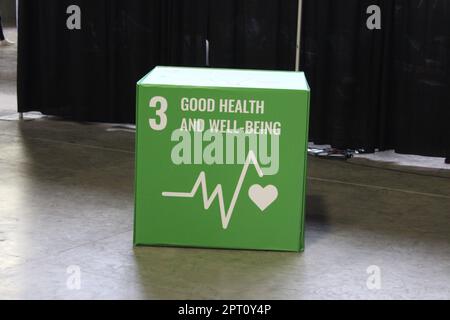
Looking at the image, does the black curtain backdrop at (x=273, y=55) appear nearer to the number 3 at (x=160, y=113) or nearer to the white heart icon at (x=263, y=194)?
the white heart icon at (x=263, y=194)

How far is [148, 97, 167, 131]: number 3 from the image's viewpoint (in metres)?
4.65

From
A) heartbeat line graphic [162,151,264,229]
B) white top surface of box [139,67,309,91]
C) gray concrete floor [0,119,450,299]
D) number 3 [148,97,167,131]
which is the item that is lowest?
gray concrete floor [0,119,450,299]

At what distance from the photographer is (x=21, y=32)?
8.11m

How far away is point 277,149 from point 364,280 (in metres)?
0.81

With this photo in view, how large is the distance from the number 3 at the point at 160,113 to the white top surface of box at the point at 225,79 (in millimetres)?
93

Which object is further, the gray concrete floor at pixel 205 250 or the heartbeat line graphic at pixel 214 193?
the heartbeat line graphic at pixel 214 193

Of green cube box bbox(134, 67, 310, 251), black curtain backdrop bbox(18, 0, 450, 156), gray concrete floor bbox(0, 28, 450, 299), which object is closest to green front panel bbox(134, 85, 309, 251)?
green cube box bbox(134, 67, 310, 251)

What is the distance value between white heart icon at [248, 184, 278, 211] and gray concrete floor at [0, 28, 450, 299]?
0.93 ft

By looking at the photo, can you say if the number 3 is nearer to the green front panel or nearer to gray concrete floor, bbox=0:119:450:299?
the green front panel

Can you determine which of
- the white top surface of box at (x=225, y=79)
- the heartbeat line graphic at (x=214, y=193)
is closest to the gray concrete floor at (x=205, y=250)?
the heartbeat line graphic at (x=214, y=193)

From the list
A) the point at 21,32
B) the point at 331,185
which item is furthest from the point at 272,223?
the point at 21,32

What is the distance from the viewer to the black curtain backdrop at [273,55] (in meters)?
6.83
